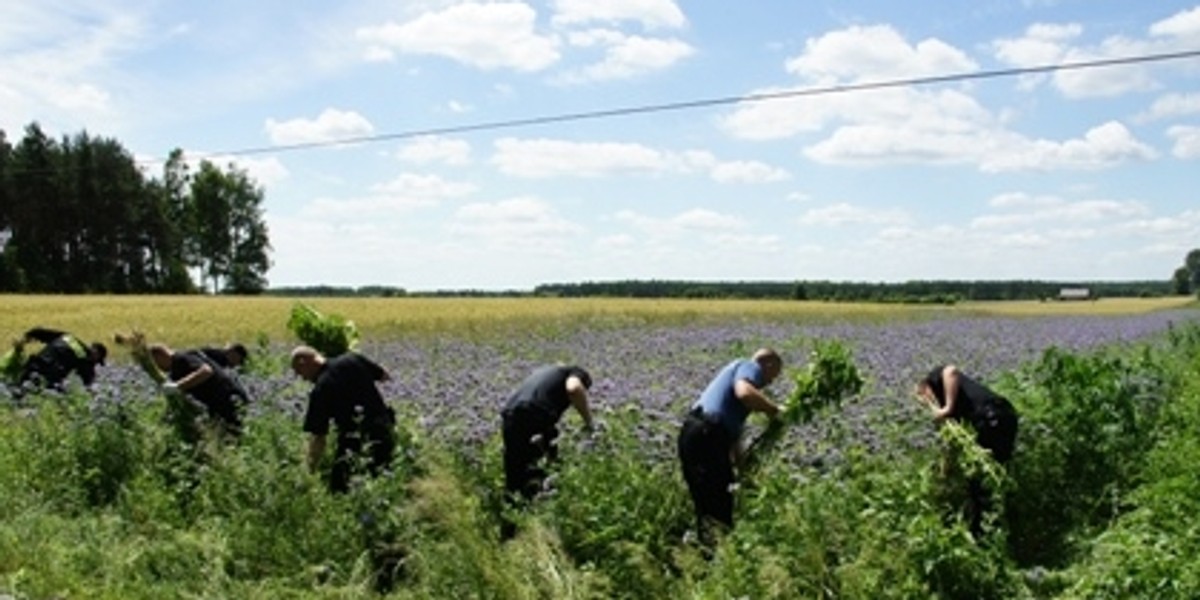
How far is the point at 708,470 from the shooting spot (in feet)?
22.3

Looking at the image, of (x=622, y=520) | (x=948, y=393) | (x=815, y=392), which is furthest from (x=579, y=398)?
(x=948, y=393)

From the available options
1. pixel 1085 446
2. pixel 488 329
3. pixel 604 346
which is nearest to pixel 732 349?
pixel 604 346

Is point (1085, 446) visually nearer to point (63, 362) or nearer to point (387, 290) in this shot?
point (63, 362)

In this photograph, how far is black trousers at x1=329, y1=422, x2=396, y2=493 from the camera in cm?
799

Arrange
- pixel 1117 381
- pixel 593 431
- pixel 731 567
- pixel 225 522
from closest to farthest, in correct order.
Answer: pixel 731 567 → pixel 593 431 → pixel 225 522 → pixel 1117 381

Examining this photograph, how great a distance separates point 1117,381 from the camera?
8570 millimetres

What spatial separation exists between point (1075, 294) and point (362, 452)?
3662 inches

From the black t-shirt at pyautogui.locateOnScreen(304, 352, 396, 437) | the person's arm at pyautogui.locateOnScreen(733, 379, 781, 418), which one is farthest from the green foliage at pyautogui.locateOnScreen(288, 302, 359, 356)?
the person's arm at pyautogui.locateOnScreen(733, 379, 781, 418)

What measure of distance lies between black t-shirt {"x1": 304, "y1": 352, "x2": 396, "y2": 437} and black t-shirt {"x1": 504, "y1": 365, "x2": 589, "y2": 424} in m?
1.06

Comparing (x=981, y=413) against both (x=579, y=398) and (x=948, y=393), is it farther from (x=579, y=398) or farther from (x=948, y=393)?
(x=579, y=398)

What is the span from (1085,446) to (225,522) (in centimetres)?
571

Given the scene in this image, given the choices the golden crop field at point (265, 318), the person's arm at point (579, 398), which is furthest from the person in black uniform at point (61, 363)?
the golden crop field at point (265, 318)

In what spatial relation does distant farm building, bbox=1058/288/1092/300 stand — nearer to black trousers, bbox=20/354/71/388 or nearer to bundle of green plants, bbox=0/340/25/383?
bundle of green plants, bbox=0/340/25/383

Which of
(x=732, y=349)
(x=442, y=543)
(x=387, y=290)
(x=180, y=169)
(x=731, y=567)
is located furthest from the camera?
(x=180, y=169)
